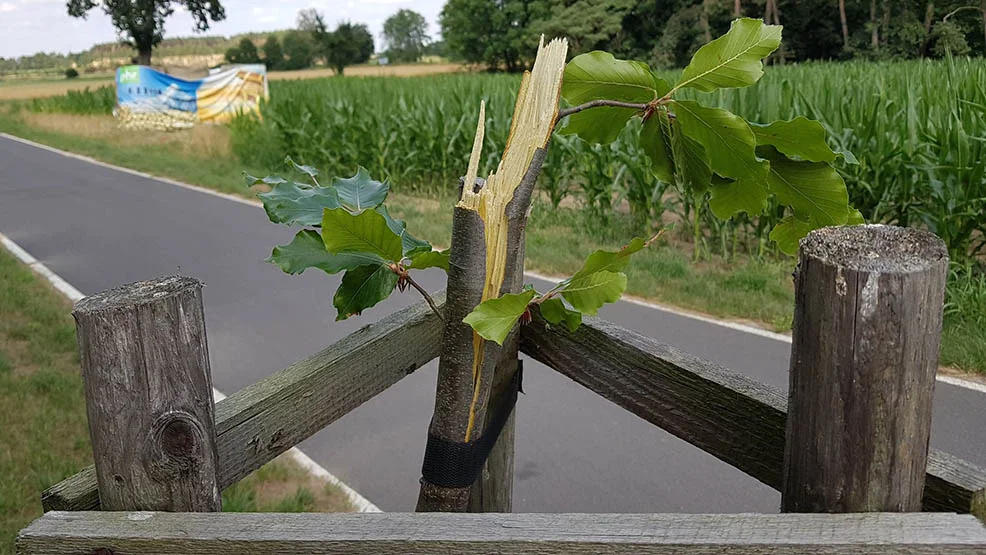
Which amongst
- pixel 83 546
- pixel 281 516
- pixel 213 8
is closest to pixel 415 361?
pixel 281 516

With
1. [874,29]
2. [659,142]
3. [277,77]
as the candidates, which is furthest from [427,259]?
[277,77]

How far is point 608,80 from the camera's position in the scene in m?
1.31

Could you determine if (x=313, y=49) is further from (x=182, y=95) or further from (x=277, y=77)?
(x=182, y=95)

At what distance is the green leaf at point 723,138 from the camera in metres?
1.22

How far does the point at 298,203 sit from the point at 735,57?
2.39ft

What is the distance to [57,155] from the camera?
19.8m

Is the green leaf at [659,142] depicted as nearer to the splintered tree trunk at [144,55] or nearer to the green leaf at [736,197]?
the green leaf at [736,197]

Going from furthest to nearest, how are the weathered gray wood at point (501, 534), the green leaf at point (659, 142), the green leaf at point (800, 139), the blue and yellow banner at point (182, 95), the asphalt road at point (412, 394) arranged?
the blue and yellow banner at point (182, 95) < the asphalt road at point (412, 394) < the green leaf at point (659, 142) < the green leaf at point (800, 139) < the weathered gray wood at point (501, 534)

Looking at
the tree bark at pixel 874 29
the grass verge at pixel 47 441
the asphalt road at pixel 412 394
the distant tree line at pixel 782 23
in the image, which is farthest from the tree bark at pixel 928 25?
the grass verge at pixel 47 441

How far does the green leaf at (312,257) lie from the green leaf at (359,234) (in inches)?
2.3

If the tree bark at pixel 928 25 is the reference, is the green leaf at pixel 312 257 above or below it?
below

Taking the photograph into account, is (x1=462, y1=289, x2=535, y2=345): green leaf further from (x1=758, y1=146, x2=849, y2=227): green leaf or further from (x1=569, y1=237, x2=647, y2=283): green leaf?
(x1=758, y1=146, x2=849, y2=227): green leaf

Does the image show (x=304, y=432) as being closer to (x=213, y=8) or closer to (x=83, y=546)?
(x=83, y=546)

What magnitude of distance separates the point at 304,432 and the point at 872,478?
0.89 metres
